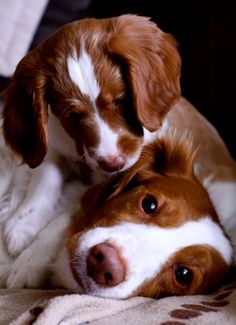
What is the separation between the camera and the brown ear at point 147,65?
1757 millimetres

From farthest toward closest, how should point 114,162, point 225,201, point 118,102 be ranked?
point 225,201 < point 118,102 < point 114,162

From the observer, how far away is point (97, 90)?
67.1 inches

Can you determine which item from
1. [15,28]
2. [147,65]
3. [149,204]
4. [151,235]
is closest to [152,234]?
[151,235]

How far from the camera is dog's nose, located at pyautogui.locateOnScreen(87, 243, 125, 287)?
134 centimetres

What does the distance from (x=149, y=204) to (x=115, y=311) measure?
0.31 m

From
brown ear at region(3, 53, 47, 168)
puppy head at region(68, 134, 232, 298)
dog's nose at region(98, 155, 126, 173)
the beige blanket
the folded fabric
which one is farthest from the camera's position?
the folded fabric

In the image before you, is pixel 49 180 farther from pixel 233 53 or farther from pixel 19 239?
pixel 233 53

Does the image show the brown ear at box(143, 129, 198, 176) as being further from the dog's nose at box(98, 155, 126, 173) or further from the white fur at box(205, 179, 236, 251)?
the white fur at box(205, 179, 236, 251)

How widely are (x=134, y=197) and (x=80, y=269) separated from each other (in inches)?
10.3

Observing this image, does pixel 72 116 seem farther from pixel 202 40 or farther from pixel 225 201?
pixel 202 40

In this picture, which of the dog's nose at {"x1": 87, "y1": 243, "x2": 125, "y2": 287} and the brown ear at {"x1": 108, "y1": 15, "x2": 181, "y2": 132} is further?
the brown ear at {"x1": 108, "y1": 15, "x2": 181, "y2": 132}

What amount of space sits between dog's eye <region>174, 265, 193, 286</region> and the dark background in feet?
3.21

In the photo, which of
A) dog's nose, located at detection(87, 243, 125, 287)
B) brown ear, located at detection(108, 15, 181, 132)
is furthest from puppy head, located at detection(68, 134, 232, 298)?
brown ear, located at detection(108, 15, 181, 132)

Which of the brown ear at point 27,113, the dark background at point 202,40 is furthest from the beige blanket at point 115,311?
the dark background at point 202,40
